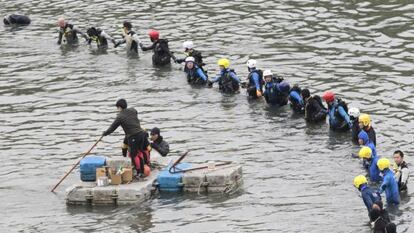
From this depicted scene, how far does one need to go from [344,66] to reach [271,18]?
836 cm

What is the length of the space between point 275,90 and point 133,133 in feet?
26.9

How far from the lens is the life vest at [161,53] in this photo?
37194mm

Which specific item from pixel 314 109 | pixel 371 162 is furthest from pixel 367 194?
pixel 314 109

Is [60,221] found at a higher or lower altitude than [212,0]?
lower

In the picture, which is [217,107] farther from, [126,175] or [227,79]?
[126,175]

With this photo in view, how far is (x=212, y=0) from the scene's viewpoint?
156ft

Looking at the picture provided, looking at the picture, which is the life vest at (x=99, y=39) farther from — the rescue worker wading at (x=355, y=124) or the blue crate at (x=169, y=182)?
the blue crate at (x=169, y=182)

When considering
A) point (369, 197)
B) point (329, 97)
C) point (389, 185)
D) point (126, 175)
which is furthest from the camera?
point (329, 97)

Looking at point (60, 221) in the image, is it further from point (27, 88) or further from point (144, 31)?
point (144, 31)

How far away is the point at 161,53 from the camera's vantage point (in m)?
37.4

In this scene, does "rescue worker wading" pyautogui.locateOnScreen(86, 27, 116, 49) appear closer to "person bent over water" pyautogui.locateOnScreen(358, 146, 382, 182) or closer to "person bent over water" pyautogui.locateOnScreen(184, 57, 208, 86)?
"person bent over water" pyautogui.locateOnScreen(184, 57, 208, 86)

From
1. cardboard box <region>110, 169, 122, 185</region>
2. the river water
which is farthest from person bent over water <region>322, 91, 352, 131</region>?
cardboard box <region>110, 169, 122, 185</region>

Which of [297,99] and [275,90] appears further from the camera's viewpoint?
[275,90]

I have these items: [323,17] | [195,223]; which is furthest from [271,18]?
[195,223]
